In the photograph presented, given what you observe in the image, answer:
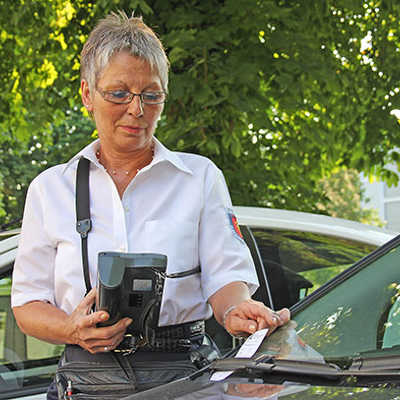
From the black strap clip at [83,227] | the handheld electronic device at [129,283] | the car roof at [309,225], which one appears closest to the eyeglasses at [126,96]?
the black strap clip at [83,227]

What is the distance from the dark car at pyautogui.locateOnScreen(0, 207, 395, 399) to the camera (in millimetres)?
3303

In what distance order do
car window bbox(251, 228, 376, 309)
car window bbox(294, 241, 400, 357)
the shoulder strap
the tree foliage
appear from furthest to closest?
the tree foliage → car window bbox(251, 228, 376, 309) → the shoulder strap → car window bbox(294, 241, 400, 357)

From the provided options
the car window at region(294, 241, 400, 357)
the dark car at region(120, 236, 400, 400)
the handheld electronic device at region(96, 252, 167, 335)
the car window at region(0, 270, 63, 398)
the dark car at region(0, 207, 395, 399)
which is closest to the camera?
the dark car at region(120, 236, 400, 400)

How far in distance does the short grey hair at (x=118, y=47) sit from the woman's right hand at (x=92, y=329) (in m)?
0.64

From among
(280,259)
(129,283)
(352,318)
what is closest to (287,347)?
(352,318)

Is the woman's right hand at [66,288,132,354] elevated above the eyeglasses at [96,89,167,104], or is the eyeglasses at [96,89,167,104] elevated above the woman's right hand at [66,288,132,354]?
the eyeglasses at [96,89,167,104]

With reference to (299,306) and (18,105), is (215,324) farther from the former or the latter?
(18,105)

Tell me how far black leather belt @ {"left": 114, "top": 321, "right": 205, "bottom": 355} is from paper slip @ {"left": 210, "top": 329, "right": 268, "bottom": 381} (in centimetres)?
19

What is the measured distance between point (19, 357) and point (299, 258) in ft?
4.37

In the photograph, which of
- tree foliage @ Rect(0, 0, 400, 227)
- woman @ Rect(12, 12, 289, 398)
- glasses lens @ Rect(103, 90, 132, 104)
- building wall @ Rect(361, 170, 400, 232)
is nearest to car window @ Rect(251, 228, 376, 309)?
woman @ Rect(12, 12, 289, 398)

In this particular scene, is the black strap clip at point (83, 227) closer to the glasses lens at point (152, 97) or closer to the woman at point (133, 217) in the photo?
the woman at point (133, 217)

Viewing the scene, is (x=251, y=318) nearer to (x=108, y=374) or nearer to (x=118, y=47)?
(x=108, y=374)

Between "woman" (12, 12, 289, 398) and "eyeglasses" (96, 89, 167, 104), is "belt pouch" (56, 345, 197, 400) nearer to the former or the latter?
"woman" (12, 12, 289, 398)

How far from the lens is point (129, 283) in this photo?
2.04m
